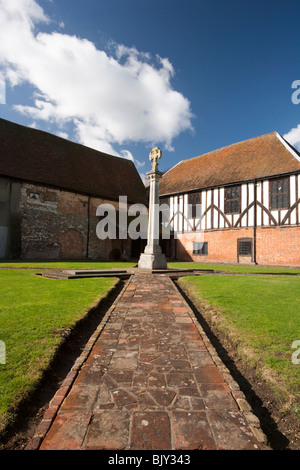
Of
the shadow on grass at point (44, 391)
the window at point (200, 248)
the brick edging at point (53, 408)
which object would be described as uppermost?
the window at point (200, 248)

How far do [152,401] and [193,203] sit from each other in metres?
21.9

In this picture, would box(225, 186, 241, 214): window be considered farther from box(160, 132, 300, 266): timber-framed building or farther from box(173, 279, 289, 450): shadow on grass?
box(173, 279, 289, 450): shadow on grass

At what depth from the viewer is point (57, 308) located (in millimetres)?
4809

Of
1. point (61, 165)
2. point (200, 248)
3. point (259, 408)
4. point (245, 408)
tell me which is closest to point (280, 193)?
point (200, 248)

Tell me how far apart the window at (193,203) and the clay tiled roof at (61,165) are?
5107mm

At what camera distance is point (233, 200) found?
68.5 ft

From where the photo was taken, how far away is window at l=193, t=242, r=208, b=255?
2242 cm

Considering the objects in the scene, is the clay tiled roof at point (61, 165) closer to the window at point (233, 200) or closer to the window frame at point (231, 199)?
the window frame at point (231, 199)

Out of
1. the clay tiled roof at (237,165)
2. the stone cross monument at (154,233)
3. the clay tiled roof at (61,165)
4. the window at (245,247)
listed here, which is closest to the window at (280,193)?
the clay tiled roof at (237,165)

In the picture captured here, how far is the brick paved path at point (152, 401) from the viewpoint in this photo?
1779mm

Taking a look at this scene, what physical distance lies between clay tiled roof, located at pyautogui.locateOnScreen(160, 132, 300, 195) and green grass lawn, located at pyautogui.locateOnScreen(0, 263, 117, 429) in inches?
662

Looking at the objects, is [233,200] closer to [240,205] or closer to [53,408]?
[240,205]
